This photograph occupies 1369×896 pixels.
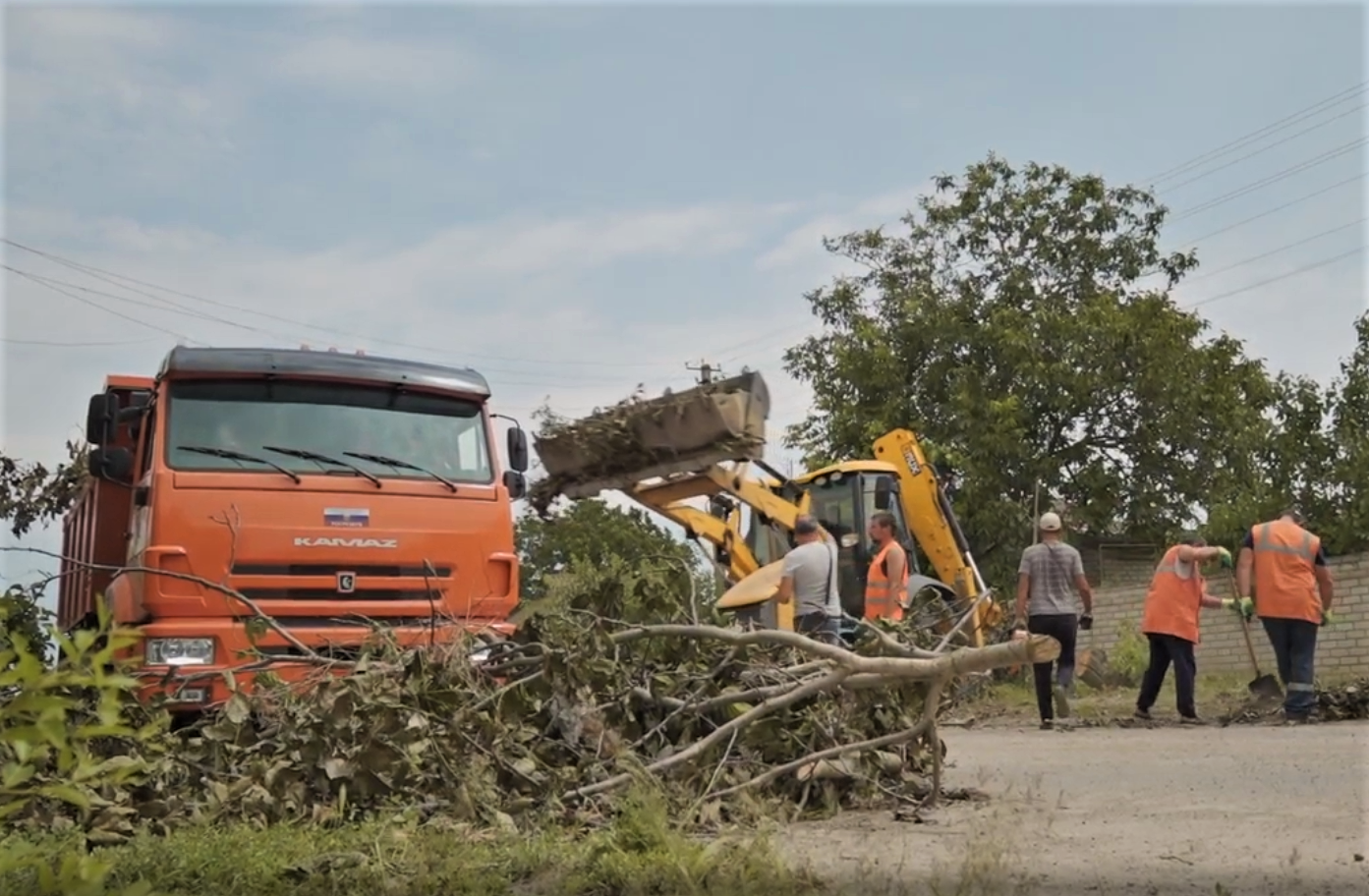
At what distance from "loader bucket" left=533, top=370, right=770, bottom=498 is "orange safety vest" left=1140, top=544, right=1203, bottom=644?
3.58 metres

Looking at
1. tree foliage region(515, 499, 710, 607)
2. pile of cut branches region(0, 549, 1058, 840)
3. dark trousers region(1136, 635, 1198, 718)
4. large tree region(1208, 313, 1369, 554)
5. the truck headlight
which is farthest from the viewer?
large tree region(1208, 313, 1369, 554)

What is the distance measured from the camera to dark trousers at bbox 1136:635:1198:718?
1129 cm

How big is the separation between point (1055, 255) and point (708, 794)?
2213cm

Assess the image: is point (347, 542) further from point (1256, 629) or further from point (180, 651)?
point (1256, 629)

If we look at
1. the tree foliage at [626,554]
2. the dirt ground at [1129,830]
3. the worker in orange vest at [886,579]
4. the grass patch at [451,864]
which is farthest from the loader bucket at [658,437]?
the grass patch at [451,864]

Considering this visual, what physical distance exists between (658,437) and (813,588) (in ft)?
11.7

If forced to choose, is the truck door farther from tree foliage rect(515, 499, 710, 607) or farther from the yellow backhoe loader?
the yellow backhoe loader

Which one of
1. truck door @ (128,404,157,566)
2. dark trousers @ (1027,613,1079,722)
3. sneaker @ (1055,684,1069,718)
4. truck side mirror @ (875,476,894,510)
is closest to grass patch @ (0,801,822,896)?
truck door @ (128,404,157,566)

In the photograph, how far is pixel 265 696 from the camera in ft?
21.6

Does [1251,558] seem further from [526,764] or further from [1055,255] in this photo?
[1055,255]

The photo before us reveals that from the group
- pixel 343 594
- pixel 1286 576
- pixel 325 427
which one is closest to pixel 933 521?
pixel 1286 576

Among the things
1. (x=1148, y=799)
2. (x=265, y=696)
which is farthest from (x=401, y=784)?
(x=1148, y=799)

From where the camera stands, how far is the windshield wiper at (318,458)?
848cm

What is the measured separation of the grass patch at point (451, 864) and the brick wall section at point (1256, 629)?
13265mm
